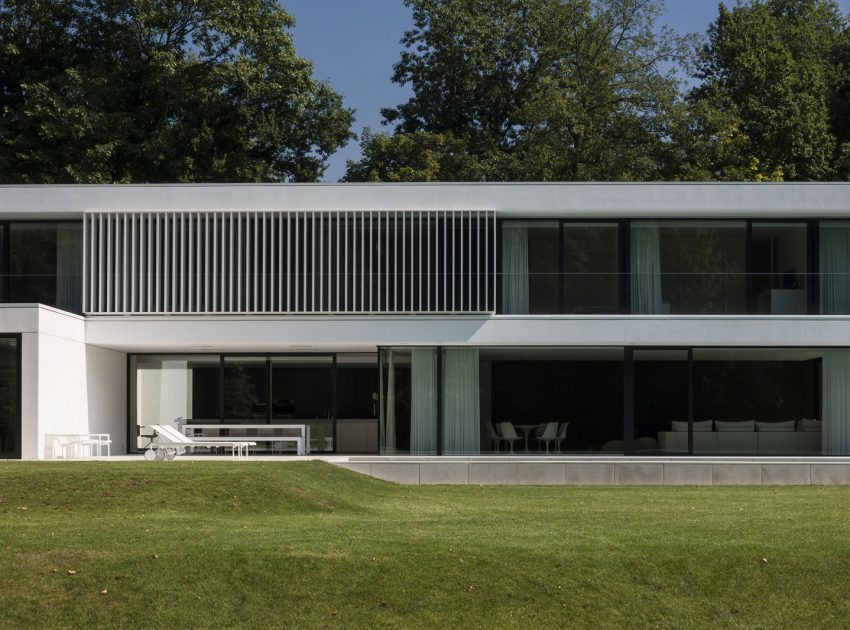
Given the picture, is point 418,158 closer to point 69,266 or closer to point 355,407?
point 355,407

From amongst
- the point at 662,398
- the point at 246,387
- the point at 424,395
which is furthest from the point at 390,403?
the point at 662,398

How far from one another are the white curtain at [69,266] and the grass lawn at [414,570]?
31.4 feet

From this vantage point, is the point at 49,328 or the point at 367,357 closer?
the point at 49,328

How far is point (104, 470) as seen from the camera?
18.8 metres

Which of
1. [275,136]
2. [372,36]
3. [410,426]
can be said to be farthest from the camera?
[372,36]

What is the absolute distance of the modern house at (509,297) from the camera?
25.5m

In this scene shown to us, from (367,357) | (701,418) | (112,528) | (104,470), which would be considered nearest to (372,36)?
(367,357)

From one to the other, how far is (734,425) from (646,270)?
11.8ft

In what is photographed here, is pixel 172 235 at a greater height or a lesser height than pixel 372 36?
lesser

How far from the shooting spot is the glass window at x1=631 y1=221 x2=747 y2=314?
25750 mm

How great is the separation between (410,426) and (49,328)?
23.5ft

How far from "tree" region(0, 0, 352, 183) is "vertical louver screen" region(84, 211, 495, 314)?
12.1 m

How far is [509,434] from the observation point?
25688mm

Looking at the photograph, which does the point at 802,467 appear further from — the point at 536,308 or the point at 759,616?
the point at 759,616
